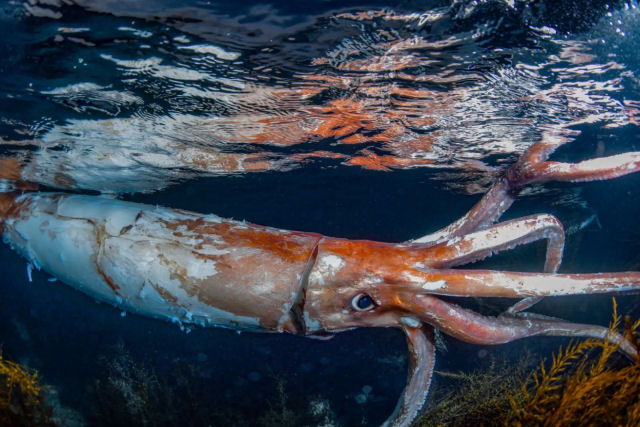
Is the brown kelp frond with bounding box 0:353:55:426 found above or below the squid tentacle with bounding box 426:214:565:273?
below

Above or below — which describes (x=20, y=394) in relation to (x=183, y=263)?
below

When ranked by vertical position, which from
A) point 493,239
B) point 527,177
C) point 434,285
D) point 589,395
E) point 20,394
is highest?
point 527,177

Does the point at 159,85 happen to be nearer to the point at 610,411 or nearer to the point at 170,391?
the point at 610,411

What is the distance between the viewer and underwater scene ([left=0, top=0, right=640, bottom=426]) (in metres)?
2.85

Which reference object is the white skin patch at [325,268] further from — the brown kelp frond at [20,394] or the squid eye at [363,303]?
the brown kelp frond at [20,394]

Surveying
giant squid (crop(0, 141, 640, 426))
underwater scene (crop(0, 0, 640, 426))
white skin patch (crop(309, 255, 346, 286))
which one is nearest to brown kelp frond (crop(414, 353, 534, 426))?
underwater scene (crop(0, 0, 640, 426))

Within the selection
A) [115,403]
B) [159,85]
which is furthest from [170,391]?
[159,85]

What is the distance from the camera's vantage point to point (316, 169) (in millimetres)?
9391

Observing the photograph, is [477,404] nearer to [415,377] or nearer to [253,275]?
[415,377]

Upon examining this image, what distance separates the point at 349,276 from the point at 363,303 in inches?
10.5

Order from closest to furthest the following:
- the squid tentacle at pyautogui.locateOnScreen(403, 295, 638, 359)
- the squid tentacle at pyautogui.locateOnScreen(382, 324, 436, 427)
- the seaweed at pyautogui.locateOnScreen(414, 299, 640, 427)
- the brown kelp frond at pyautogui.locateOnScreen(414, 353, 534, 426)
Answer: the squid tentacle at pyautogui.locateOnScreen(403, 295, 638, 359) → the squid tentacle at pyautogui.locateOnScreen(382, 324, 436, 427) → the seaweed at pyautogui.locateOnScreen(414, 299, 640, 427) → the brown kelp frond at pyautogui.locateOnScreen(414, 353, 534, 426)

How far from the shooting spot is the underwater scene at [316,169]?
2.85 m

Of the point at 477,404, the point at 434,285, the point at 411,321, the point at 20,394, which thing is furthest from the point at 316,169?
the point at 20,394

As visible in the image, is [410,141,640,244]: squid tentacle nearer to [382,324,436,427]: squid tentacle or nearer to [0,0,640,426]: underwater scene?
[0,0,640,426]: underwater scene
